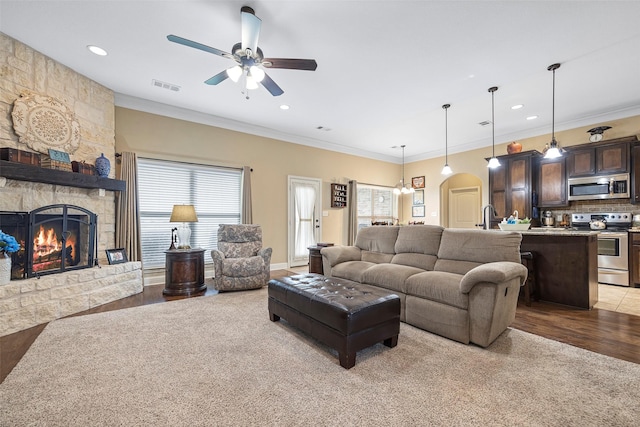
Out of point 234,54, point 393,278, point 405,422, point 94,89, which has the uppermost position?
point 94,89

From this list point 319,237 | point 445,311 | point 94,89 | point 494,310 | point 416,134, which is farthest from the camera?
point 319,237

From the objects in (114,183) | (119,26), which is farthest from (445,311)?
(114,183)

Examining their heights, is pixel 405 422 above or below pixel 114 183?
below

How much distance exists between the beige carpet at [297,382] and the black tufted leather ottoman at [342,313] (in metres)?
0.15

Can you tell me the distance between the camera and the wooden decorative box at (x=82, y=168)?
357 cm

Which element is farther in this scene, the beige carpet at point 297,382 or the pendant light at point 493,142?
the pendant light at point 493,142

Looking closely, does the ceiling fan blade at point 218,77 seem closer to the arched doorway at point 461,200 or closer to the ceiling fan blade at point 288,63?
the ceiling fan blade at point 288,63

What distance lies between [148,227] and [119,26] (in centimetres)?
296

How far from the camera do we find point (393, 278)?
3.06 metres

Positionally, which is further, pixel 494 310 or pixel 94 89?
pixel 94 89

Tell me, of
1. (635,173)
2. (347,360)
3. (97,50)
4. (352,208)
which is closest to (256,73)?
(97,50)

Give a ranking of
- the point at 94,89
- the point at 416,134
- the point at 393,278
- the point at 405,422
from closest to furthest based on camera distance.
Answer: the point at 405,422 < the point at 393,278 < the point at 94,89 < the point at 416,134

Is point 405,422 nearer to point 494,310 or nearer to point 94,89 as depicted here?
point 494,310

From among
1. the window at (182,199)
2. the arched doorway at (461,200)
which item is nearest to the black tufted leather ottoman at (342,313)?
the window at (182,199)
